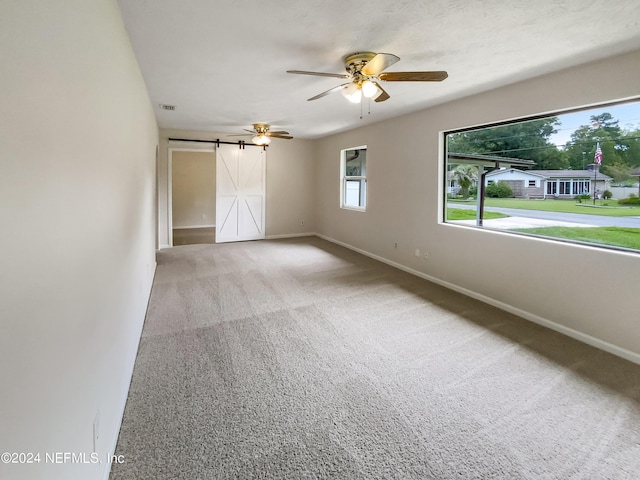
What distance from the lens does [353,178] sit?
6.88 metres

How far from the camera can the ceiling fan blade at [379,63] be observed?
2283mm

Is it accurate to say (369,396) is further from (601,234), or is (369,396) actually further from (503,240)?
(601,234)

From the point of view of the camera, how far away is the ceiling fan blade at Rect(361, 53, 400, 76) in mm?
2283

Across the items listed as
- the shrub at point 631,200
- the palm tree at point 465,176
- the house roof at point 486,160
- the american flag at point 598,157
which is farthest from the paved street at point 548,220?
the house roof at point 486,160

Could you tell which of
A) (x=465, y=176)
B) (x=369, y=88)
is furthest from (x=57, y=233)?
(x=465, y=176)

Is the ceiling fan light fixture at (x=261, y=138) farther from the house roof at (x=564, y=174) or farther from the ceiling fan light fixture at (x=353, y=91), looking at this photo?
the house roof at (x=564, y=174)

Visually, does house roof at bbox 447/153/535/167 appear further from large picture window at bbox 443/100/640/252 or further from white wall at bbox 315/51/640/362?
white wall at bbox 315/51/640/362

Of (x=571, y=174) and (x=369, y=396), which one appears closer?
(x=369, y=396)

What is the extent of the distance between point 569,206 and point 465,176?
133 cm

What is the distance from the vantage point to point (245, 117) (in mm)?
5445

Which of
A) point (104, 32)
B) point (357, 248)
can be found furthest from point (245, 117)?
point (104, 32)

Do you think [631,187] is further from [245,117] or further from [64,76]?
[245,117]

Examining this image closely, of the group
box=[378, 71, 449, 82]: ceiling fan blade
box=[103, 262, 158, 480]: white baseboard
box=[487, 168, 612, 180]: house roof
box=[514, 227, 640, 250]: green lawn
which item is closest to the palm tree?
box=[487, 168, 612, 180]: house roof

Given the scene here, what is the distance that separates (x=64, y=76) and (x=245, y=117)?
4.70 m
